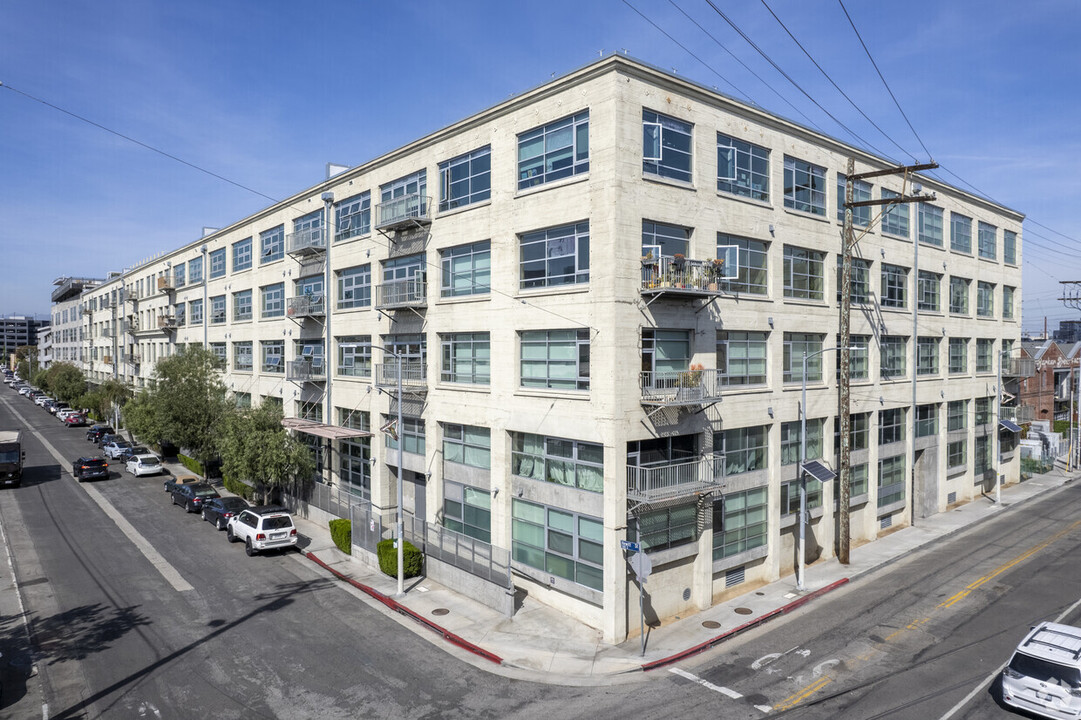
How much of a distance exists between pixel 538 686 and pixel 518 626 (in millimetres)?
3869

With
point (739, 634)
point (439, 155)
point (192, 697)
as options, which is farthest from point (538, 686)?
point (439, 155)

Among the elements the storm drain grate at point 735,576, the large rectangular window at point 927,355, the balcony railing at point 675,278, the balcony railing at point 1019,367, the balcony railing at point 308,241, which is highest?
the balcony railing at point 308,241

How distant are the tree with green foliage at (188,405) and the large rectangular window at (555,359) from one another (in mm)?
23465

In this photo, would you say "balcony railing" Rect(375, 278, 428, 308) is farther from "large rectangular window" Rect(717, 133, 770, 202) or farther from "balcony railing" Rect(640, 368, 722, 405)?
"large rectangular window" Rect(717, 133, 770, 202)

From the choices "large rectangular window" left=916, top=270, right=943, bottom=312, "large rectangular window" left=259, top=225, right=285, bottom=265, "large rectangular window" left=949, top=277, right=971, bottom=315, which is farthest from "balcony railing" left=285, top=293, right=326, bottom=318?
"large rectangular window" left=949, top=277, right=971, bottom=315

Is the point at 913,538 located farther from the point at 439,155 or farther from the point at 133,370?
the point at 133,370

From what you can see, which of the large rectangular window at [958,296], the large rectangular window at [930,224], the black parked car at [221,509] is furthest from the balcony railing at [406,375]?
the large rectangular window at [958,296]

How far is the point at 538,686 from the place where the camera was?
56.0ft

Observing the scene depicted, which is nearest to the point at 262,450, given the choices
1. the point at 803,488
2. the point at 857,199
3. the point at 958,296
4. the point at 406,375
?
the point at 406,375

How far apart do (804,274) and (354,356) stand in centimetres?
2270

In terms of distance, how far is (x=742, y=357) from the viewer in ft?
81.2

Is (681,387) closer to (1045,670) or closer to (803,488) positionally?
(803,488)

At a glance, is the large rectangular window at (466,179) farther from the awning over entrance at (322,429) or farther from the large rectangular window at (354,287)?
the awning over entrance at (322,429)

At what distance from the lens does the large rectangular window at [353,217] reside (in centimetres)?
3341
